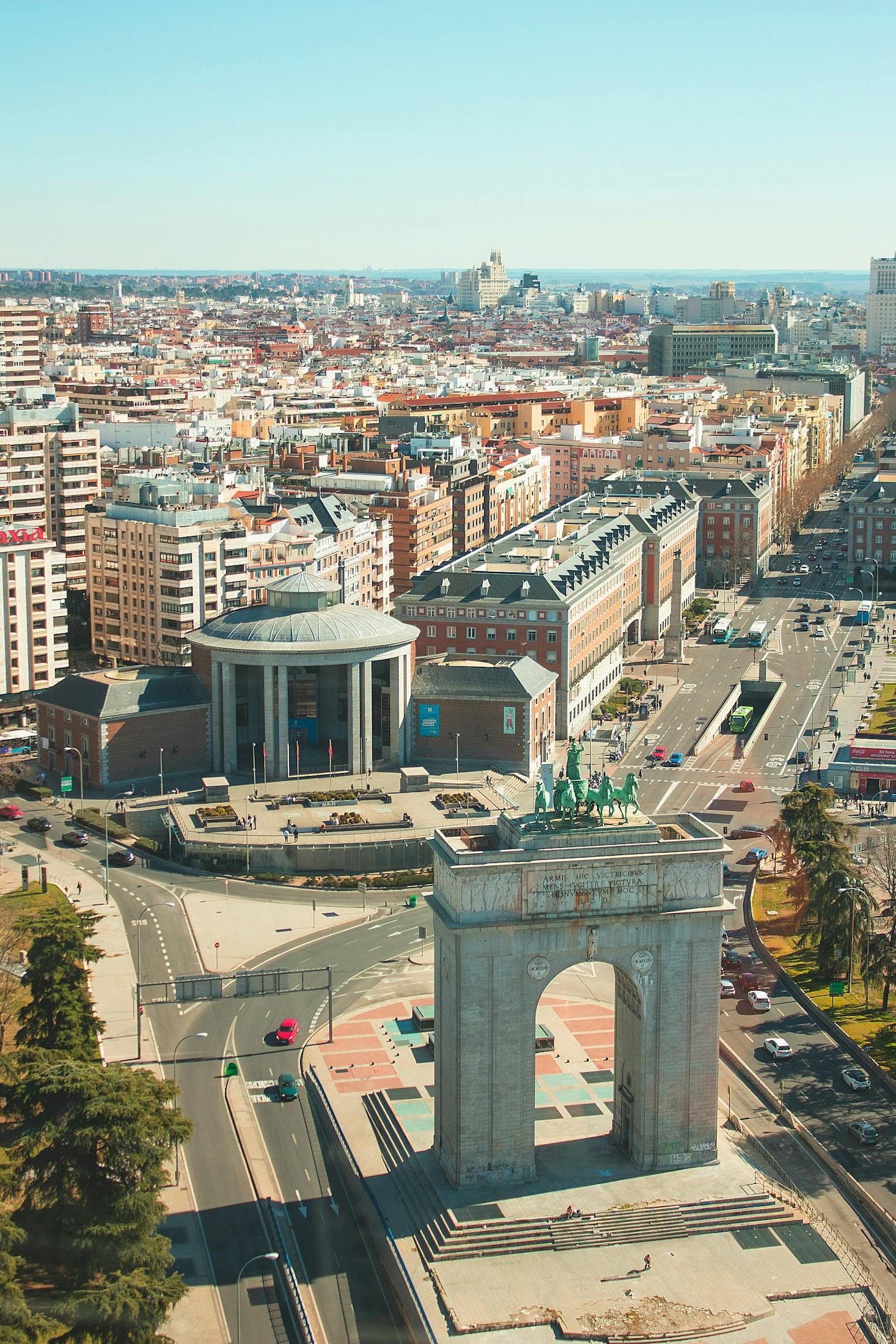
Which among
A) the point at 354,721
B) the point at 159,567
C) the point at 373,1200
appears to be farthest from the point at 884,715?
the point at 373,1200

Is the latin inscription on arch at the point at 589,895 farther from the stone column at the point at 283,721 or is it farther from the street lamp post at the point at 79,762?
the street lamp post at the point at 79,762

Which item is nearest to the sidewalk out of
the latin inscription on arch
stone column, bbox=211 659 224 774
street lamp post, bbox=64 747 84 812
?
street lamp post, bbox=64 747 84 812

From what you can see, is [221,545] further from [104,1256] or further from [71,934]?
[104,1256]

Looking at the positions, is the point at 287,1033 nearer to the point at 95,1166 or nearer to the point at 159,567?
the point at 95,1166

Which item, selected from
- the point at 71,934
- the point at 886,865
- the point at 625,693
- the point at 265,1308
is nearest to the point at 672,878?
the point at 265,1308

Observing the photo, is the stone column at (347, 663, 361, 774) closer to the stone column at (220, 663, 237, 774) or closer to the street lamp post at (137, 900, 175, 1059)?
the stone column at (220, 663, 237, 774)

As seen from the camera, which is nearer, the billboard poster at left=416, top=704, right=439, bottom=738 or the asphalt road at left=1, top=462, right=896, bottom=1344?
A: the asphalt road at left=1, top=462, right=896, bottom=1344
